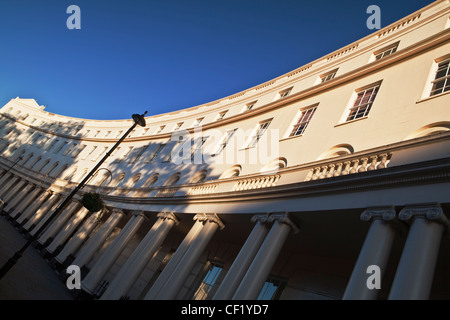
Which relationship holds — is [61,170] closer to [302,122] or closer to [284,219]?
[302,122]

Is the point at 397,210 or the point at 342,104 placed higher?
the point at 342,104

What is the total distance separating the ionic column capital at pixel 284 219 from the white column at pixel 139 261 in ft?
23.1

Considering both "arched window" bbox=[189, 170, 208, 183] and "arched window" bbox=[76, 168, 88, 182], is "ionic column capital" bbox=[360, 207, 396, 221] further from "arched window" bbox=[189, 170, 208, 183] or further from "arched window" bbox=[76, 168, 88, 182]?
"arched window" bbox=[76, 168, 88, 182]

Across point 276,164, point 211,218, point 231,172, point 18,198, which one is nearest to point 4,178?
point 18,198

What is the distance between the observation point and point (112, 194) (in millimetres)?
21672

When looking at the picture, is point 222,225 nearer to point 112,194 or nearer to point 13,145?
point 112,194

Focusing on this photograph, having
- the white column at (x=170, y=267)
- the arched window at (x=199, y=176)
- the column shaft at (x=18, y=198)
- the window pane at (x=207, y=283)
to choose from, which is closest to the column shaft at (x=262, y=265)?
the white column at (x=170, y=267)

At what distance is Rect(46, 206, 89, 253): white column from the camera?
21.5 m

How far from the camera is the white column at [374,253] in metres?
5.40

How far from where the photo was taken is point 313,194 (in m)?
8.16
